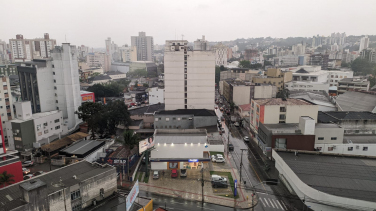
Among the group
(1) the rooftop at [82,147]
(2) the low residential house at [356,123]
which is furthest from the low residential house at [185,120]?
(2) the low residential house at [356,123]

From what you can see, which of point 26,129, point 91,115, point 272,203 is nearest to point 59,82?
point 91,115

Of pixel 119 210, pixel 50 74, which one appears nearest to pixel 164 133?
pixel 119 210

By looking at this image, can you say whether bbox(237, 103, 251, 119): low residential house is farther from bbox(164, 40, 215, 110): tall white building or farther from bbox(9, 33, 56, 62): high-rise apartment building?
bbox(9, 33, 56, 62): high-rise apartment building

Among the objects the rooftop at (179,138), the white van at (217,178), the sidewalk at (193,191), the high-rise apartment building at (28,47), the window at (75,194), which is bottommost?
the sidewalk at (193,191)

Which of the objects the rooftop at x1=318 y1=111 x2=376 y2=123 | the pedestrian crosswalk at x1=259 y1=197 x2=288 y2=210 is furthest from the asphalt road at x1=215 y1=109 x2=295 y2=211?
the rooftop at x1=318 y1=111 x2=376 y2=123

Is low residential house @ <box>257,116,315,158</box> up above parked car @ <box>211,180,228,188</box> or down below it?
above

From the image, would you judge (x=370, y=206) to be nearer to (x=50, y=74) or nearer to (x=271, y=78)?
(x=50, y=74)

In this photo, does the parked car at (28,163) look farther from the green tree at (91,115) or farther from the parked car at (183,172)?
the parked car at (183,172)

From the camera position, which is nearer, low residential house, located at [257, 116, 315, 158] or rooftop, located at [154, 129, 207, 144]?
rooftop, located at [154, 129, 207, 144]
